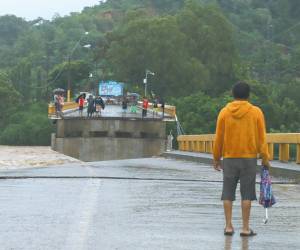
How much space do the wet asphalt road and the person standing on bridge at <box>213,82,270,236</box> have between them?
0.47 m

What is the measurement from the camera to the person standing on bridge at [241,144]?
9844 mm

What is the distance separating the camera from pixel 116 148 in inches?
3120

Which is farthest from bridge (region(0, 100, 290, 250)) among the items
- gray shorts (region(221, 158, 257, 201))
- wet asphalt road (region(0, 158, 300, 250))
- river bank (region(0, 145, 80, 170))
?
river bank (region(0, 145, 80, 170))

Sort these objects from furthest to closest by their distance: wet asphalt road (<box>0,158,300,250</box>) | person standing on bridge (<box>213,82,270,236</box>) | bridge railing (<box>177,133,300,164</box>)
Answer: bridge railing (<box>177,133,300,164</box>), person standing on bridge (<box>213,82,270,236</box>), wet asphalt road (<box>0,158,300,250</box>)

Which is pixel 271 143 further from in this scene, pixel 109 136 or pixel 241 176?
pixel 109 136

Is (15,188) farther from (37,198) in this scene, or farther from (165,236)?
(165,236)

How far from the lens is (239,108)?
9.86m

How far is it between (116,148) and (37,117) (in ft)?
96.8

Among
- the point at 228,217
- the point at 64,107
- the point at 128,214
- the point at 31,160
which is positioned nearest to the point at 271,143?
the point at 31,160

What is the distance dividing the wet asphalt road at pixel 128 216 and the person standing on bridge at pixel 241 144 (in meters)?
0.47

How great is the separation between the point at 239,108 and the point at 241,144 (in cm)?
39

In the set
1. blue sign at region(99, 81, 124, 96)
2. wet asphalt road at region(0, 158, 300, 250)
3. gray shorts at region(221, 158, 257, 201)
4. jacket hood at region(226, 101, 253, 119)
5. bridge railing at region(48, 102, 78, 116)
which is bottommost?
wet asphalt road at region(0, 158, 300, 250)

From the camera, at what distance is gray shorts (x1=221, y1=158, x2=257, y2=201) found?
9898mm

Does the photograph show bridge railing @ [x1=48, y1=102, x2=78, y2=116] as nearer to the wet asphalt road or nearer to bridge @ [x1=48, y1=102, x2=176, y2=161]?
bridge @ [x1=48, y1=102, x2=176, y2=161]
